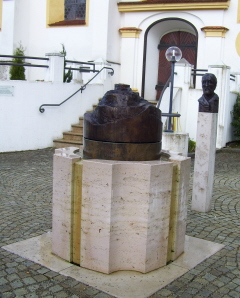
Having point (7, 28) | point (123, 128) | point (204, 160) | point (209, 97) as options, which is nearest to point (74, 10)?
point (7, 28)

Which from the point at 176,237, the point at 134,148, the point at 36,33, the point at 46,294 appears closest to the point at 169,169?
the point at 134,148

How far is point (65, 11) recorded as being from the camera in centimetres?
1791

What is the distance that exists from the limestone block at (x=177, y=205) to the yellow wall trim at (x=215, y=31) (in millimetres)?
11244

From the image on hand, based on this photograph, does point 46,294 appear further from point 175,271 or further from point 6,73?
point 6,73

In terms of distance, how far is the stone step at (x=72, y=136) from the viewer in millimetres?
12750

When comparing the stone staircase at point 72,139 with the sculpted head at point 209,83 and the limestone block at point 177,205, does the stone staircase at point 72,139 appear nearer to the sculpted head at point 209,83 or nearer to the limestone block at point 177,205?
the sculpted head at point 209,83

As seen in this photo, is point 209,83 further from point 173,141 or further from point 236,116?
point 236,116

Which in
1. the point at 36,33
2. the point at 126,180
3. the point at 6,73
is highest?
the point at 36,33

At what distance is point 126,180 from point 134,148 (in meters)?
0.37

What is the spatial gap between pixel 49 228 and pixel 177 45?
1269 cm

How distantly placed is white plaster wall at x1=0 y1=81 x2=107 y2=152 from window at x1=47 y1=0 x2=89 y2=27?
5.25m

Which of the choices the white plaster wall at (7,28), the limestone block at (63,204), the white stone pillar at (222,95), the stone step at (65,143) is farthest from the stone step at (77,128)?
the limestone block at (63,204)

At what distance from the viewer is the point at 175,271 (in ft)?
14.6

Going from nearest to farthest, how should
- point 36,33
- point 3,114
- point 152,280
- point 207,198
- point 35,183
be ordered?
1. point 152,280
2. point 207,198
3. point 35,183
4. point 3,114
5. point 36,33
